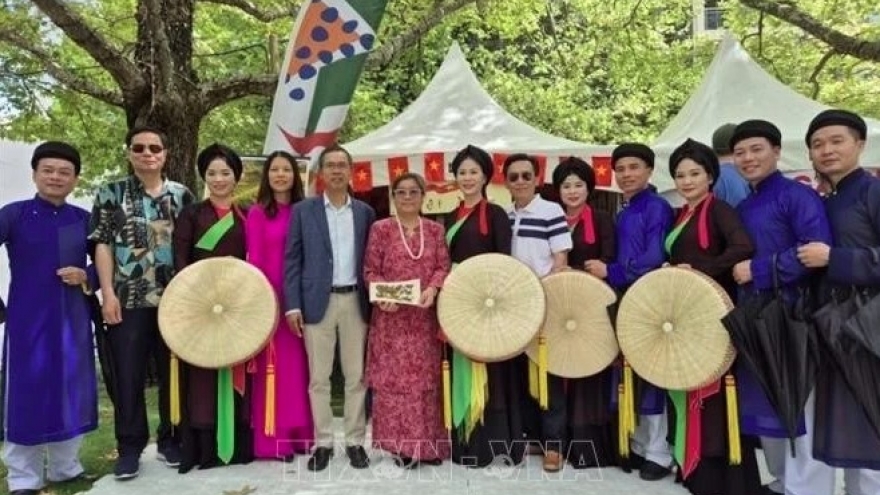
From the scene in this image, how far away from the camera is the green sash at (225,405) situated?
11.9 feet

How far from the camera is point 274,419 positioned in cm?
368

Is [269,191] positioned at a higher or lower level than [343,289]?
higher

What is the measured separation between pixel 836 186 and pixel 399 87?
1329cm

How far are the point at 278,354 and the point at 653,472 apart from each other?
190 cm

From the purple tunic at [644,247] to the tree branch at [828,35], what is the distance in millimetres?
5309

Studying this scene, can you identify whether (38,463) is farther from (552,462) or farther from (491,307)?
(552,462)

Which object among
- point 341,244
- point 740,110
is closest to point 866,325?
point 341,244

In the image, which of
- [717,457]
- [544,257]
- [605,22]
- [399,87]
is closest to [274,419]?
[544,257]

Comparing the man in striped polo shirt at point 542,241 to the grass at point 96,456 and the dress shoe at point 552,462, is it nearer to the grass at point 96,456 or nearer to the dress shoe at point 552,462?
the dress shoe at point 552,462

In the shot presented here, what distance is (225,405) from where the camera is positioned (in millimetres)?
3652

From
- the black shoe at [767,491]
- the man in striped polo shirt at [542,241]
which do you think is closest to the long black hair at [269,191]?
the man in striped polo shirt at [542,241]

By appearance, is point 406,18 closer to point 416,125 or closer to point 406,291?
point 416,125

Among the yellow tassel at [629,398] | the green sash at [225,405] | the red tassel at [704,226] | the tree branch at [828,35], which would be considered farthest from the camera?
the tree branch at [828,35]

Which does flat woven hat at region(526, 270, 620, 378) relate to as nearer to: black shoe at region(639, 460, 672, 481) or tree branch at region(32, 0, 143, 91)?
black shoe at region(639, 460, 672, 481)
